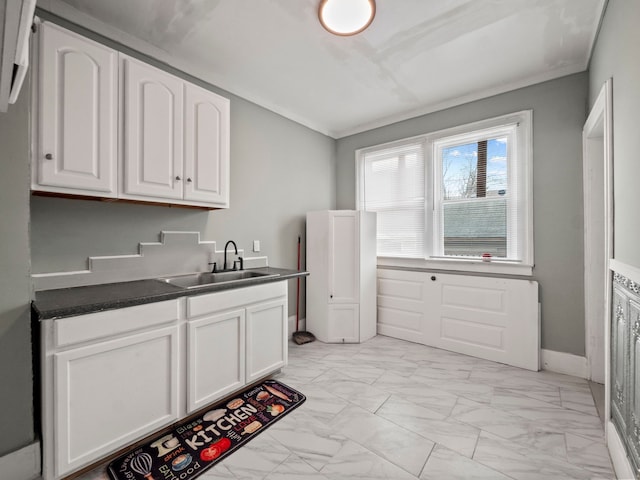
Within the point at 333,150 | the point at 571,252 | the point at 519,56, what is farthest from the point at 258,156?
the point at 571,252

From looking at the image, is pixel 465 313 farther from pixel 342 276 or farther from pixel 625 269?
pixel 625 269

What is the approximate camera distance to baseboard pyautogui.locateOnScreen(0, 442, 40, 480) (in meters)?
1.40

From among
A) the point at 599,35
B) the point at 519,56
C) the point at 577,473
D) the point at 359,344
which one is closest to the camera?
the point at 577,473

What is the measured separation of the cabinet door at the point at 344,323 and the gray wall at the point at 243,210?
47 cm

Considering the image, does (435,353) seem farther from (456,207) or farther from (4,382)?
(4,382)

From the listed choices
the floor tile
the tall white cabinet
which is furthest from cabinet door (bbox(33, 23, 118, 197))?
the floor tile

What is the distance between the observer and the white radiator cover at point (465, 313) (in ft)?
9.28

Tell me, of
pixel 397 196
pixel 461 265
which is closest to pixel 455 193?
pixel 397 196

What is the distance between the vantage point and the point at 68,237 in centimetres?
196

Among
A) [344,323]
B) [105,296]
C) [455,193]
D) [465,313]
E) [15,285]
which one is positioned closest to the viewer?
[15,285]

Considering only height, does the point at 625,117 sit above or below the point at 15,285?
above

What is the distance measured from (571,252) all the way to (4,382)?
4.05 meters

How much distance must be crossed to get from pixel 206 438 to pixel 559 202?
3437 mm

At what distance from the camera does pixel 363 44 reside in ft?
7.57
